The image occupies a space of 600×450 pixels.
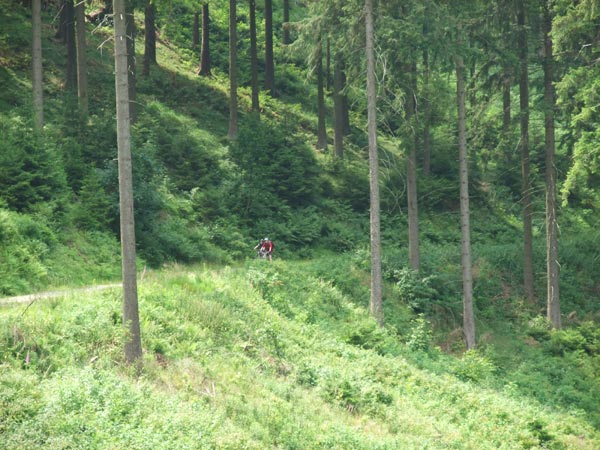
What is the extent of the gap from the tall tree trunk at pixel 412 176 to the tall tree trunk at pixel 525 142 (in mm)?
3804

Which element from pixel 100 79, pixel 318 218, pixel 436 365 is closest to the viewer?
pixel 436 365

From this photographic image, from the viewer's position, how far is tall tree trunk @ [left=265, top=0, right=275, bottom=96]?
133 feet

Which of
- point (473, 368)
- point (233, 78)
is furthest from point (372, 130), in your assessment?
point (233, 78)

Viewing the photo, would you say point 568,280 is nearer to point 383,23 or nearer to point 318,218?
point 318,218

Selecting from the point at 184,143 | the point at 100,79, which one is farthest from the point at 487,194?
the point at 100,79

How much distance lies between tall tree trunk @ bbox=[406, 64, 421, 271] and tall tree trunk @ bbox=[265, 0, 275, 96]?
16.7m

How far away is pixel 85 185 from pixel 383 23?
37.6 feet

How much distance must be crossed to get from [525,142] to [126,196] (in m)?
18.0

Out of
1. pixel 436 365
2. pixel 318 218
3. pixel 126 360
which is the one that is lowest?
pixel 436 365

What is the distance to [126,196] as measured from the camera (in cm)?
1340

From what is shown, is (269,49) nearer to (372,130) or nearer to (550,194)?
(550,194)

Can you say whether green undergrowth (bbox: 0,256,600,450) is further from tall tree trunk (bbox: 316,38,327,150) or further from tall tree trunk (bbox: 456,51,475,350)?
tall tree trunk (bbox: 316,38,327,150)

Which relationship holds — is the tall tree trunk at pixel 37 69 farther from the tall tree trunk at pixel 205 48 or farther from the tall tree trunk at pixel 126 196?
the tall tree trunk at pixel 205 48

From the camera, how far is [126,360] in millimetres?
13477
